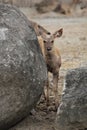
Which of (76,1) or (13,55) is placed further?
(76,1)

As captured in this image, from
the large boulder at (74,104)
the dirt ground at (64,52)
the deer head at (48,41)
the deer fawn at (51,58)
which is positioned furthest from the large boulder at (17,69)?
the deer head at (48,41)

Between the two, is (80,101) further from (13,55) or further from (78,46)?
(78,46)

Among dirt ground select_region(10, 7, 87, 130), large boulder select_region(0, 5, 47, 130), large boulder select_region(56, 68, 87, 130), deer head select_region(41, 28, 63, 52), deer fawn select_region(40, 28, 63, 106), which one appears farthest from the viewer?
deer head select_region(41, 28, 63, 52)

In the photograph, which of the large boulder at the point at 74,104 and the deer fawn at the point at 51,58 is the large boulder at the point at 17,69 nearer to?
the large boulder at the point at 74,104

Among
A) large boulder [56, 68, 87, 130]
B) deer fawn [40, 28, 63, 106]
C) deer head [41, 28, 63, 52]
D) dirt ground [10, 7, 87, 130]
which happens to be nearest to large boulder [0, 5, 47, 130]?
dirt ground [10, 7, 87, 130]

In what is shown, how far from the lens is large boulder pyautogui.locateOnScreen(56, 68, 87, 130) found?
22.3ft

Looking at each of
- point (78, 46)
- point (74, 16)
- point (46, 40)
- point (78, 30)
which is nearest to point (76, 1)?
point (74, 16)

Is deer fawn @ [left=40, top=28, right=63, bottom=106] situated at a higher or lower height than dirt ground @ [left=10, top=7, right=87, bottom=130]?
higher

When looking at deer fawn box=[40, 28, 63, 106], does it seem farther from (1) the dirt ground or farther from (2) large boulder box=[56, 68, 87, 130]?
(2) large boulder box=[56, 68, 87, 130]

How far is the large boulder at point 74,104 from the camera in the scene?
6.79m

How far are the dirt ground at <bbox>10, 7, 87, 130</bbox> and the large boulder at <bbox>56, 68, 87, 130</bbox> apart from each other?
13.0 inches

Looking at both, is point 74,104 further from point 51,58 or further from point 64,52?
point 64,52

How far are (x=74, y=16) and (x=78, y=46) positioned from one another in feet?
32.3

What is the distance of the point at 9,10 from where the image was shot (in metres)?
7.86
